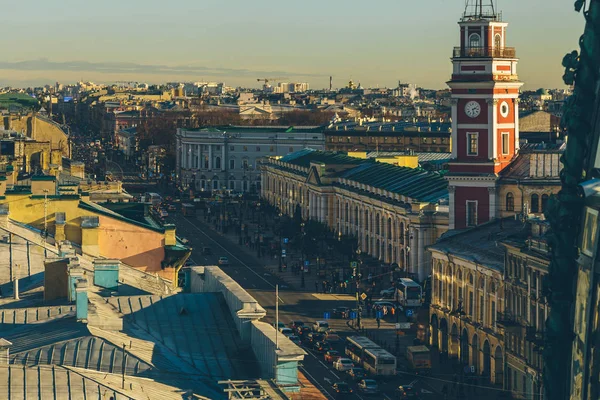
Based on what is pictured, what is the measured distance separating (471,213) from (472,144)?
3.42m

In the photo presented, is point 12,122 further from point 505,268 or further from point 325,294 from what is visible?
point 505,268

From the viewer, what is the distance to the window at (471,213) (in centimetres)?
7950

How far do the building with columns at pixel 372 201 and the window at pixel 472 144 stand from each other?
33.5 feet

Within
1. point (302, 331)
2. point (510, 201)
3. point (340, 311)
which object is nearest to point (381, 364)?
point (302, 331)

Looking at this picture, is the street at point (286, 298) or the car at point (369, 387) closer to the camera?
the car at point (369, 387)

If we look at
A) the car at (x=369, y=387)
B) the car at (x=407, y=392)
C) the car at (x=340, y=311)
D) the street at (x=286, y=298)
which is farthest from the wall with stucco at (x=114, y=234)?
the car at (x=340, y=311)

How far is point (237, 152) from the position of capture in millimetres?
179000

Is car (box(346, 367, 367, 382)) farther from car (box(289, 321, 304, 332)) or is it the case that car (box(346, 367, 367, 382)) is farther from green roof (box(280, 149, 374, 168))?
green roof (box(280, 149, 374, 168))

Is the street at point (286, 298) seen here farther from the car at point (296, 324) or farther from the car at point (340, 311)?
the car at point (296, 324)

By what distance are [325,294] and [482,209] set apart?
9824mm

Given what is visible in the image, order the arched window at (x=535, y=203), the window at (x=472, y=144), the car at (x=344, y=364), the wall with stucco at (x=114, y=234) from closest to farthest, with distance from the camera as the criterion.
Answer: the wall with stucco at (x=114, y=234) < the car at (x=344, y=364) < the arched window at (x=535, y=203) < the window at (x=472, y=144)

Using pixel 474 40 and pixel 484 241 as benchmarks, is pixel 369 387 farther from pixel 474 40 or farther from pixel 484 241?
pixel 474 40

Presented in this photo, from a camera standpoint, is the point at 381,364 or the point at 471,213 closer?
the point at 381,364

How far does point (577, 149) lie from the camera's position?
10430 mm
